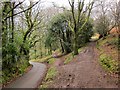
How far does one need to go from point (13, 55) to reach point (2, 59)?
8.92ft

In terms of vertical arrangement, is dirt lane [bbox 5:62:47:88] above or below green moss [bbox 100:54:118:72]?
below

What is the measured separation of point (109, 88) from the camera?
10859 millimetres

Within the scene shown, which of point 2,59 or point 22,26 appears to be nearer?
point 2,59

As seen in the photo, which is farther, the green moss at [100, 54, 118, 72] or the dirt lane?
the dirt lane

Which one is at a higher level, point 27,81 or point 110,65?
point 110,65

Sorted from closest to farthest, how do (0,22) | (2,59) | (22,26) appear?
(0,22) → (2,59) → (22,26)

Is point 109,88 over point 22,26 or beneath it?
beneath

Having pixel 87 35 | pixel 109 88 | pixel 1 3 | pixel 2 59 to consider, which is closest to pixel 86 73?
pixel 109 88

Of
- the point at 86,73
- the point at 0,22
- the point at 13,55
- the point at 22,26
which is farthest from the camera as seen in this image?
the point at 22,26

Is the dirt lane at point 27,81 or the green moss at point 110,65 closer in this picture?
the green moss at point 110,65

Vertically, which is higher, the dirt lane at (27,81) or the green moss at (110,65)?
the green moss at (110,65)

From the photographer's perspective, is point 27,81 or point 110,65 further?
point 27,81

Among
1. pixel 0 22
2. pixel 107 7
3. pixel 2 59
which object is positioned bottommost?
pixel 2 59

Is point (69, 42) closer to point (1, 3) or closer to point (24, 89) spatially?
point (1, 3)
